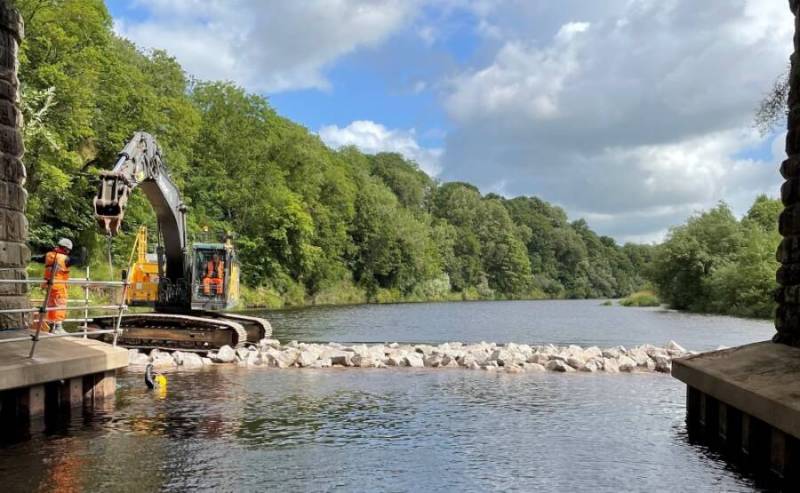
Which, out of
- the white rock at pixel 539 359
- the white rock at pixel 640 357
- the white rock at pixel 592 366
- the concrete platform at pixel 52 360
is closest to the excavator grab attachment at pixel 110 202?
the concrete platform at pixel 52 360

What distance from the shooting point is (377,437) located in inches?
409

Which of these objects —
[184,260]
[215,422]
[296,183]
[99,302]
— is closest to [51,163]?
[99,302]

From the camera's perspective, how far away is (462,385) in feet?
51.0

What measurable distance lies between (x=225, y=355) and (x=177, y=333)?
2.06m

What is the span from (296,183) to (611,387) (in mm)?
51938

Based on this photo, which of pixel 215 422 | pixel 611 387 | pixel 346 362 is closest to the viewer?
pixel 215 422

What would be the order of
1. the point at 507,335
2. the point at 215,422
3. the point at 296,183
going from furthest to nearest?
the point at 296,183 → the point at 507,335 → the point at 215,422

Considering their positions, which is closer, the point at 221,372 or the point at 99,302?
the point at 221,372

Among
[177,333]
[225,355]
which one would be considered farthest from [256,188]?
[225,355]

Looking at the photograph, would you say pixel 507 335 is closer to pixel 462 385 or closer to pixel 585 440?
pixel 462 385

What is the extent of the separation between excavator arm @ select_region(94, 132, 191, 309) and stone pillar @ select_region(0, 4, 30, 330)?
1.38 m

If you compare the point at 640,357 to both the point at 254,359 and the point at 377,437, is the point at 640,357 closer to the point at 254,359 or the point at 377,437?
the point at 254,359

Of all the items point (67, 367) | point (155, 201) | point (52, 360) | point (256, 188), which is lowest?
point (67, 367)

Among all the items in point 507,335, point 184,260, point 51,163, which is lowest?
point 507,335
